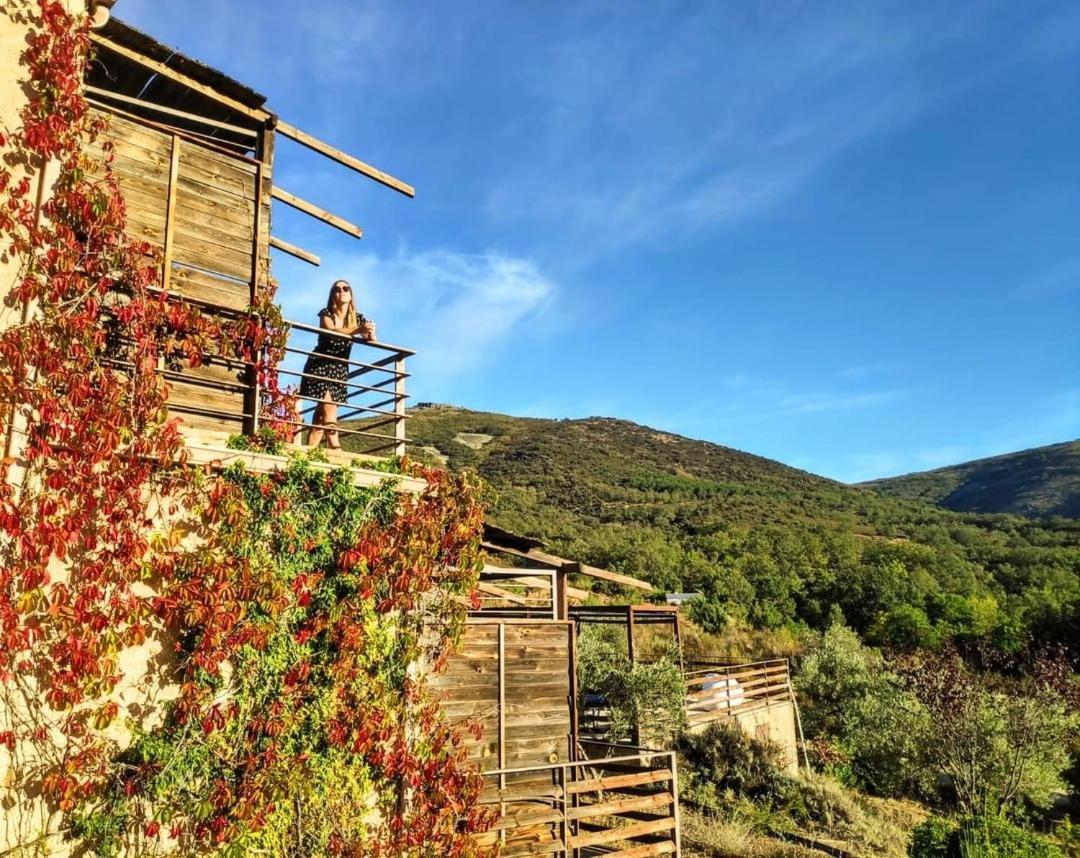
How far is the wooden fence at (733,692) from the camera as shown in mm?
16969

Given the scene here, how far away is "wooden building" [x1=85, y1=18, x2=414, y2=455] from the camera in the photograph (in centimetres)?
700

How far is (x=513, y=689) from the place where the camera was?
8.34m

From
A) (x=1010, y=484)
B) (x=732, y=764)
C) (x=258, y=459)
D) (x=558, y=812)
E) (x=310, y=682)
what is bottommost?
(x=732, y=764)

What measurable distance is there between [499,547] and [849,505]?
7401 centimetres

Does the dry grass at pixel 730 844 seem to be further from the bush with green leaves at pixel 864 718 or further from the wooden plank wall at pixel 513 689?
the bush with green leaves at pixel 864 718

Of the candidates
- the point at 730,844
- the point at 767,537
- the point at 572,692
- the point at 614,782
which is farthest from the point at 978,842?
the point at 767,537

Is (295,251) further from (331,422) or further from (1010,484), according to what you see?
(1010,484)

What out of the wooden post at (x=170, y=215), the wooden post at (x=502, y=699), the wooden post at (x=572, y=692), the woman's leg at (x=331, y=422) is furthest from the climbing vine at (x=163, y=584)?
the wooden post at (x=572, y=692)

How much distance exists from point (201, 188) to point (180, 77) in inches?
44.0

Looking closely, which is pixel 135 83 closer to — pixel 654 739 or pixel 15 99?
pixel 15 99

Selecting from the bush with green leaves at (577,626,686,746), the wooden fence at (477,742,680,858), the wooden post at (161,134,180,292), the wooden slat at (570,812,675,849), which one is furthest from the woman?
the bush with green leaves at (577,626,686,746)

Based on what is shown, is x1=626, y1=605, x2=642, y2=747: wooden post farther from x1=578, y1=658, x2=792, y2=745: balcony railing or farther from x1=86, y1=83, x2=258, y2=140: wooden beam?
x1=86, y1=83, x2=258, y2=140: wooden beam

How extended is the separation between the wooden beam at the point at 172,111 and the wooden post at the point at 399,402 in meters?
→ 3.05

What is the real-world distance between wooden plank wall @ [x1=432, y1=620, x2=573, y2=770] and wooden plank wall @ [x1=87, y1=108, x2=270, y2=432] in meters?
3.46
